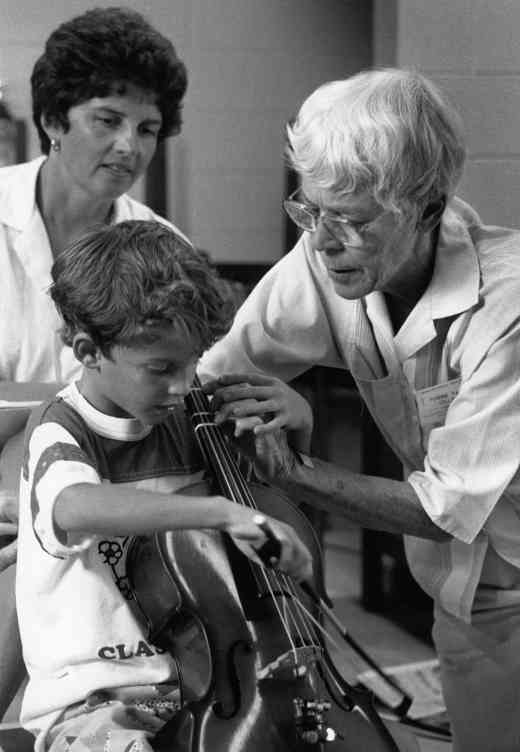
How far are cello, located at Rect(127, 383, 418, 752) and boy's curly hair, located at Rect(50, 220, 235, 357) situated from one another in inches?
6.5

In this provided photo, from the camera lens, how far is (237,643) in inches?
57.4

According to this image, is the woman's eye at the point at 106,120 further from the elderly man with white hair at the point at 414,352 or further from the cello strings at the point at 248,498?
the cello strings at the point at 248,498

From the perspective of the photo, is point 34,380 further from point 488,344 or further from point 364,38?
point 364,38

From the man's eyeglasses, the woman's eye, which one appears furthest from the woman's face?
the man's eyeglasses

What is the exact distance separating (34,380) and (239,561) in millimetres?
666

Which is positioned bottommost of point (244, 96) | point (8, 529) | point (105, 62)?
point (244, 96)

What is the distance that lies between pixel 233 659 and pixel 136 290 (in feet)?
1.49

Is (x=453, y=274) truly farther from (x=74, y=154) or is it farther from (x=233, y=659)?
(x=74, y=154)

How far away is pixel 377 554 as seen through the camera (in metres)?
3.95

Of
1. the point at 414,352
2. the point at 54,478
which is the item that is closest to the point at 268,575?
the point at 54,478

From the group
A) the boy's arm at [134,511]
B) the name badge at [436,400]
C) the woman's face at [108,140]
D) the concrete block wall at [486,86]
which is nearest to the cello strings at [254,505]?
the boy's arm at [134,511]

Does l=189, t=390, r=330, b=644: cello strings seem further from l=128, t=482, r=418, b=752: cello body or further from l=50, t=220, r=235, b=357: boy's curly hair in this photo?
l=50, t=220, r=235, b=357: boy's curly hair

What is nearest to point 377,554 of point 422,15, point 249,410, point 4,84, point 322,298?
point 422,15

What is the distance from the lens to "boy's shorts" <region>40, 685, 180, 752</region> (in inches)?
52.5
